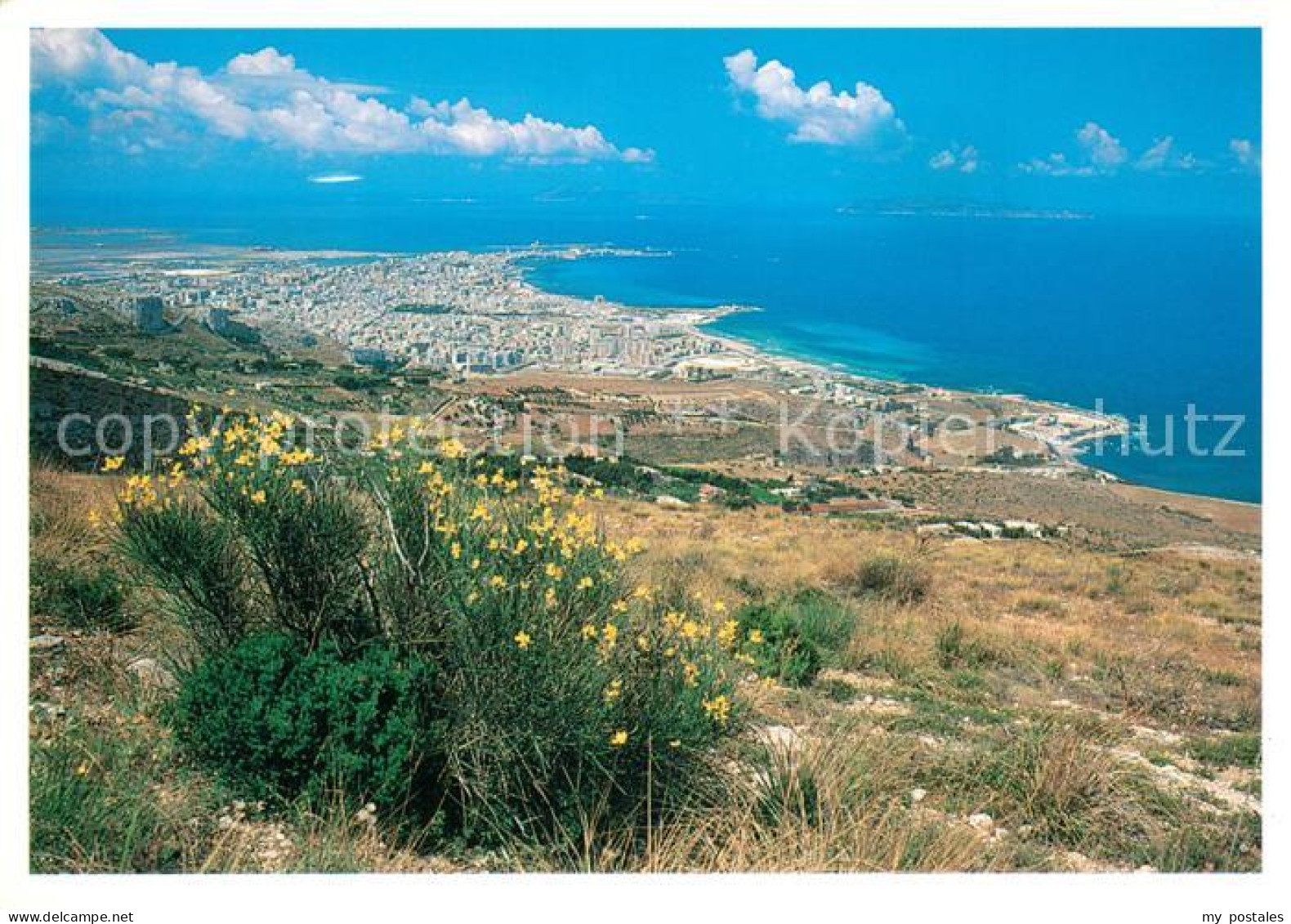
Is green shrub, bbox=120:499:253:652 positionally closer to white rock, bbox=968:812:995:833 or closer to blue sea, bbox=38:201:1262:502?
white rock, bbox=968:812:995:833

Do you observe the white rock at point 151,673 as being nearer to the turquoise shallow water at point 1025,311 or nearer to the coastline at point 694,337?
the coastline at point 694,337

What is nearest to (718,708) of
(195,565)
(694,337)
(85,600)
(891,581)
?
(195,565)

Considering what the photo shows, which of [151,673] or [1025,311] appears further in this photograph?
[1025,311]

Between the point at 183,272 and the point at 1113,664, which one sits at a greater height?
the point at 183,272

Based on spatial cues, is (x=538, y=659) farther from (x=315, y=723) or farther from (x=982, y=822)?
(x=982, y=822)

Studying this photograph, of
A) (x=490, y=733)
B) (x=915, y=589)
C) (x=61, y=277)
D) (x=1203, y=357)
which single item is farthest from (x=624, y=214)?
(x=1203, y=357)
